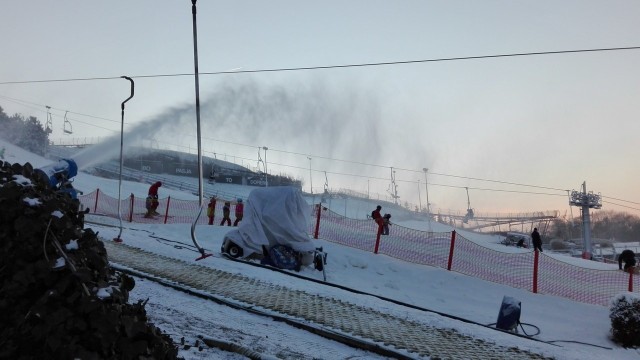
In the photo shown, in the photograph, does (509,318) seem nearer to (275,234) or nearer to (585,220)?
(275,234)

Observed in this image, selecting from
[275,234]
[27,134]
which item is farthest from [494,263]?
[27,134]

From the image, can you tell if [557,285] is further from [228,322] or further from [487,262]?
[228,322]

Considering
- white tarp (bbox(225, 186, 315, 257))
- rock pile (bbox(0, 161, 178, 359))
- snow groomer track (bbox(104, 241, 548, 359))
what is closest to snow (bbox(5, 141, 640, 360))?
snow groomer track (bbox(104, 241, 548, 359))

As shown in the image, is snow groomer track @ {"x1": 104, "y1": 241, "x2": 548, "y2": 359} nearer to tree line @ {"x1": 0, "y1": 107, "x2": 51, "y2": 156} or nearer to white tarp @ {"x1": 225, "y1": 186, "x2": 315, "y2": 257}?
white tarp @ {"x1": 225, "y1": 186, "x2": 315, "y2": 257}

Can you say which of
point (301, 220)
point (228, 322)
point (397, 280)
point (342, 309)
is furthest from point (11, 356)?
point (397, 280)

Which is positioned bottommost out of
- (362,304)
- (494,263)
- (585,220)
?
(585,220)

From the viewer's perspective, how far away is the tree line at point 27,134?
213 ft

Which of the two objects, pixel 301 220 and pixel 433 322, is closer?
pixel 433 322

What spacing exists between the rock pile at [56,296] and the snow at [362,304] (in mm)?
1985

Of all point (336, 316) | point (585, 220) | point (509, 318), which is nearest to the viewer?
point (336, 316)

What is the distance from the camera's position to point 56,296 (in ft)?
7.45

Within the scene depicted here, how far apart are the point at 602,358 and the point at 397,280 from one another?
26.8 feet

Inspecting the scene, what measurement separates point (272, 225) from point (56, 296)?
37.6ft

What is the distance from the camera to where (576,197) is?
65.9m
